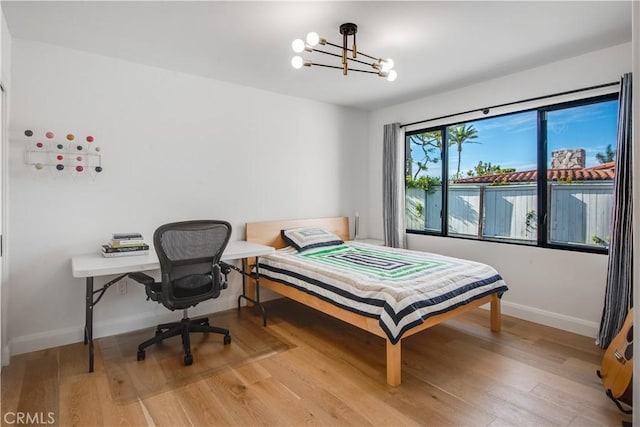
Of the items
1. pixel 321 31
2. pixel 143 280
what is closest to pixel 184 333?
pixel 143 280

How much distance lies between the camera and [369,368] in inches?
96.7

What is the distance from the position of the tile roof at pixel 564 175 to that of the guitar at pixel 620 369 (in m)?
1.36

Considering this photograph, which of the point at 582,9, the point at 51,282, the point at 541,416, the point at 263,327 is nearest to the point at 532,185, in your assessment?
the point at 582,9

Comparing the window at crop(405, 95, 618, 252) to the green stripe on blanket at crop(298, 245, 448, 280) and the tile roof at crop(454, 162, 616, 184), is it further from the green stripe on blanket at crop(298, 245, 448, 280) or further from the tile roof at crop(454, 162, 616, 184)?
the green stripe on blanket at crop(298, 245, 448, 280)

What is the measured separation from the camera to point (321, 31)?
8.35 feet

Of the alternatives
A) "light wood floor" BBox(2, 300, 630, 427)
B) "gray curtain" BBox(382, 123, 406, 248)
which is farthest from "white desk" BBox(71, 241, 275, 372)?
"gray curtain" BBox(382, 123, 406, 248)

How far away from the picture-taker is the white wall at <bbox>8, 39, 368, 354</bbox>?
272 cm

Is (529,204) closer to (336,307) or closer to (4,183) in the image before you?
(336,307)

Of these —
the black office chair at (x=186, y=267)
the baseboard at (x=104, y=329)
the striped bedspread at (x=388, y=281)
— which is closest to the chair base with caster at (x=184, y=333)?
the black office chair at (x=186, y=267)

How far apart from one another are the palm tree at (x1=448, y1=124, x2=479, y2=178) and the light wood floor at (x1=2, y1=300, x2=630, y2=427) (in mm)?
2140

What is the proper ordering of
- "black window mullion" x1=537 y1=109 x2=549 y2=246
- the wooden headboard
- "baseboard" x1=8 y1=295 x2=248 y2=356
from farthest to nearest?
1. the wooden headboard
2. "black window mullion" x1=537 y1=109 x2=549 y2=246
3. "baseboard" x1=8 y1=295 x2=248 y2=356

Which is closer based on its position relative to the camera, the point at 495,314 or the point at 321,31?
the point at 321,31

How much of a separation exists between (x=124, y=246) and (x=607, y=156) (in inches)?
163

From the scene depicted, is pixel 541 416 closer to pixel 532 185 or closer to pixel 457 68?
pixel 532 185
